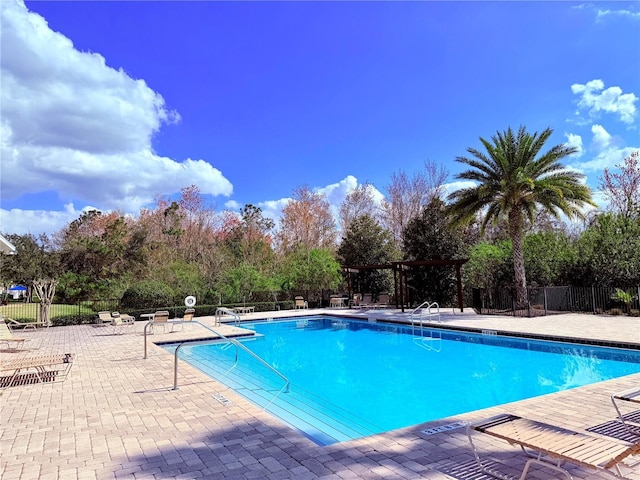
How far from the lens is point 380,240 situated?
26.5m

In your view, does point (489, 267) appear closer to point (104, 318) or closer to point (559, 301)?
point (559, 301)

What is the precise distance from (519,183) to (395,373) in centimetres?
1093

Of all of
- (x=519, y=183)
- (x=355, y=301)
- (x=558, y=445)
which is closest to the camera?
(x=558, y=445)

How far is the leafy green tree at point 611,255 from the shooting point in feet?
56.0

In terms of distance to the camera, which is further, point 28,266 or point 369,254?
point 369,254

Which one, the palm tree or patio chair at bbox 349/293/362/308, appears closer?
the palm tree

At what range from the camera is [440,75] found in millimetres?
17047

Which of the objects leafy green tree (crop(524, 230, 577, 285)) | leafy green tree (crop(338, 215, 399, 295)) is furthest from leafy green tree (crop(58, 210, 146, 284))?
leafy green tree (crop(524, 230, 577, 285))

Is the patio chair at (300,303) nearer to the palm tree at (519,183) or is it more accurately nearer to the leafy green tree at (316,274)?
the leafy green tree at (316,274)

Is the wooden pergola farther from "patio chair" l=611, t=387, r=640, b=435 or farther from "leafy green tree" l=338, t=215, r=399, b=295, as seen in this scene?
"patio chair" l=611, t=387, r=640, b=435

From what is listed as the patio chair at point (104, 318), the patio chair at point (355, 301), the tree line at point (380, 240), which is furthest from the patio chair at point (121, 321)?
the patio chair at point (355, 301)

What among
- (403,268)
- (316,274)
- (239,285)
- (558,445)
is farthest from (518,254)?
(558,445)

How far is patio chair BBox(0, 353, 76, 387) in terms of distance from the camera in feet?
23.6

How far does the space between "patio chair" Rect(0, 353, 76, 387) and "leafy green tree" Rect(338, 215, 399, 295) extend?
64.0 ft
